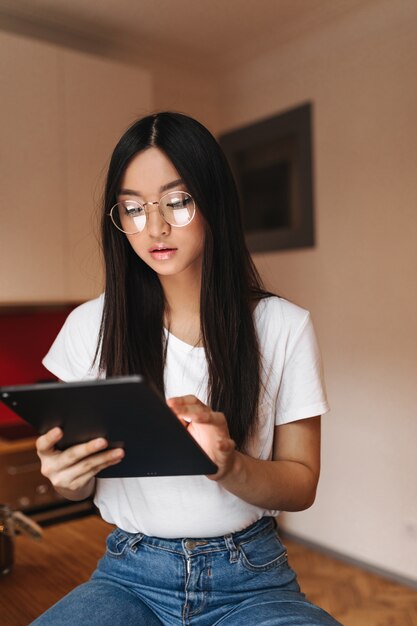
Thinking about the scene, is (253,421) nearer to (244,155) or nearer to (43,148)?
(43,148)

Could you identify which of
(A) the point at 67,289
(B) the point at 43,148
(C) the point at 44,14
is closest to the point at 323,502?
(A) the point at 67,289

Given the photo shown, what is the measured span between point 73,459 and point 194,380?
13.3 inches

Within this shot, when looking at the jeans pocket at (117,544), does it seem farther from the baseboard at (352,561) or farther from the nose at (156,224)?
the baseboard at (352,561)

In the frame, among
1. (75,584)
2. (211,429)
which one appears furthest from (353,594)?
(211,429)

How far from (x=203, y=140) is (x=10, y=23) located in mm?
2054

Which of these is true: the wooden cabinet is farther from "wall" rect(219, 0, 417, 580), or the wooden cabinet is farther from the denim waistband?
the denim waistband

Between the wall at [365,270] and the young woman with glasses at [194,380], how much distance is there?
1.56 metres

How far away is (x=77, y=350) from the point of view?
1279mm

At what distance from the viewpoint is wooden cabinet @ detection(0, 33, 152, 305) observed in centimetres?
247

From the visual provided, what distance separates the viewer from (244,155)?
342cm

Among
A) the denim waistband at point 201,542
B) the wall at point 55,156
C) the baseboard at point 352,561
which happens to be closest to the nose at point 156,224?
the denim waistband at point 201,542

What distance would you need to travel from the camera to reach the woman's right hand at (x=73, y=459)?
92cm

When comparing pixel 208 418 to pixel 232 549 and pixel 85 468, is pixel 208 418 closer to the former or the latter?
pixel 85 468

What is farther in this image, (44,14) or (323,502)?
(323,502)
